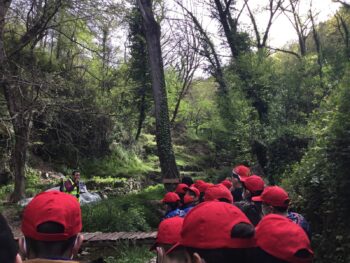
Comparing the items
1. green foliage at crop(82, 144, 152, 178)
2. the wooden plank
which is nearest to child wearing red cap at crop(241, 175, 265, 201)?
the wooden plank

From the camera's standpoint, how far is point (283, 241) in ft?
7.02

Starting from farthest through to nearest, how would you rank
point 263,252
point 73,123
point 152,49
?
point 73,123 < point 152,49 < point 263,252

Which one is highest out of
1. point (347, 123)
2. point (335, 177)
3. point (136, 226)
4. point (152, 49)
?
point (152, 49)

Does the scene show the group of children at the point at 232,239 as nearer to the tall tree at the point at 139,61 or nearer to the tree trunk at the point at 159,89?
the tree trunk at the point at 159,89

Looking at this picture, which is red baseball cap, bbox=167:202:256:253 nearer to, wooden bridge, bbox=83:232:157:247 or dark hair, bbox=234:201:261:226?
dark hair, bbox=234:201:261:226

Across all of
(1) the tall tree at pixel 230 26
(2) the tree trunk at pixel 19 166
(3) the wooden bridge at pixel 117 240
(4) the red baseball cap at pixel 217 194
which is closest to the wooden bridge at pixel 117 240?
(3) the wooden bridge at pixel 117 240

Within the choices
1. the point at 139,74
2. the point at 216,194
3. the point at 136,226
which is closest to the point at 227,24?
the point at 139,74

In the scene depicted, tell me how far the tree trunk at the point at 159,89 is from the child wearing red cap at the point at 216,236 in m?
14.2

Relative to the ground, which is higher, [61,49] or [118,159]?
[61,49]

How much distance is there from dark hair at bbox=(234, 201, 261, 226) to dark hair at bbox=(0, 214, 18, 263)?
302 cm

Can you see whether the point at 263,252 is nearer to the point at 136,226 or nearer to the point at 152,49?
the point at 136,226

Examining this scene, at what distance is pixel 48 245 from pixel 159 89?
14.4 metres

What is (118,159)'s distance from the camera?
30844 mm

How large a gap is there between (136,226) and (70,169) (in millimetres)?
15583
